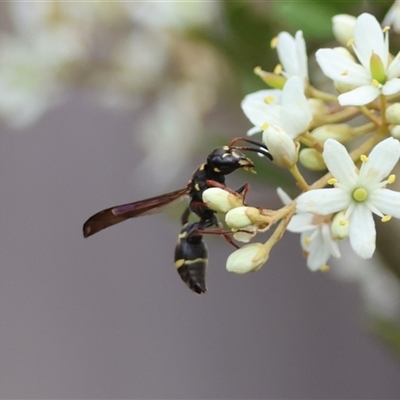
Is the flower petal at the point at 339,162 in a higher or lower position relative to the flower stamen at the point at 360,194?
higher

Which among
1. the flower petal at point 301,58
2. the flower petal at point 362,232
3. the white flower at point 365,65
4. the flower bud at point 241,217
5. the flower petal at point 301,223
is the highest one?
the flower petal at point 301,58

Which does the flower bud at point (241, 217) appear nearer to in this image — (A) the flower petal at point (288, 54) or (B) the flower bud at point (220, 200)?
(B) the flower bud at point (220, 200)

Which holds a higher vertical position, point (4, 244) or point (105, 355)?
point (4, 244)

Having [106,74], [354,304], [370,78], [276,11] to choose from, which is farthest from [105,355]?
[370,78]

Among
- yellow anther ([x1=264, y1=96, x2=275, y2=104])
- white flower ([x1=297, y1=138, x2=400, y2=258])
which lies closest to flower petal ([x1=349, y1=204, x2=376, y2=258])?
white flower ([x1=297, y1=138, x2=400, y2=258])

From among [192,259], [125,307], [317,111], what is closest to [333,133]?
[317,111]

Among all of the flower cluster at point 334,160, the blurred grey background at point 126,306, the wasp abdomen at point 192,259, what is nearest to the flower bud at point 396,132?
the flower cluster at point 334,160

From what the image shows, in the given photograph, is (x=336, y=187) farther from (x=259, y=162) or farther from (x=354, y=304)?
(x=354, y=304)
